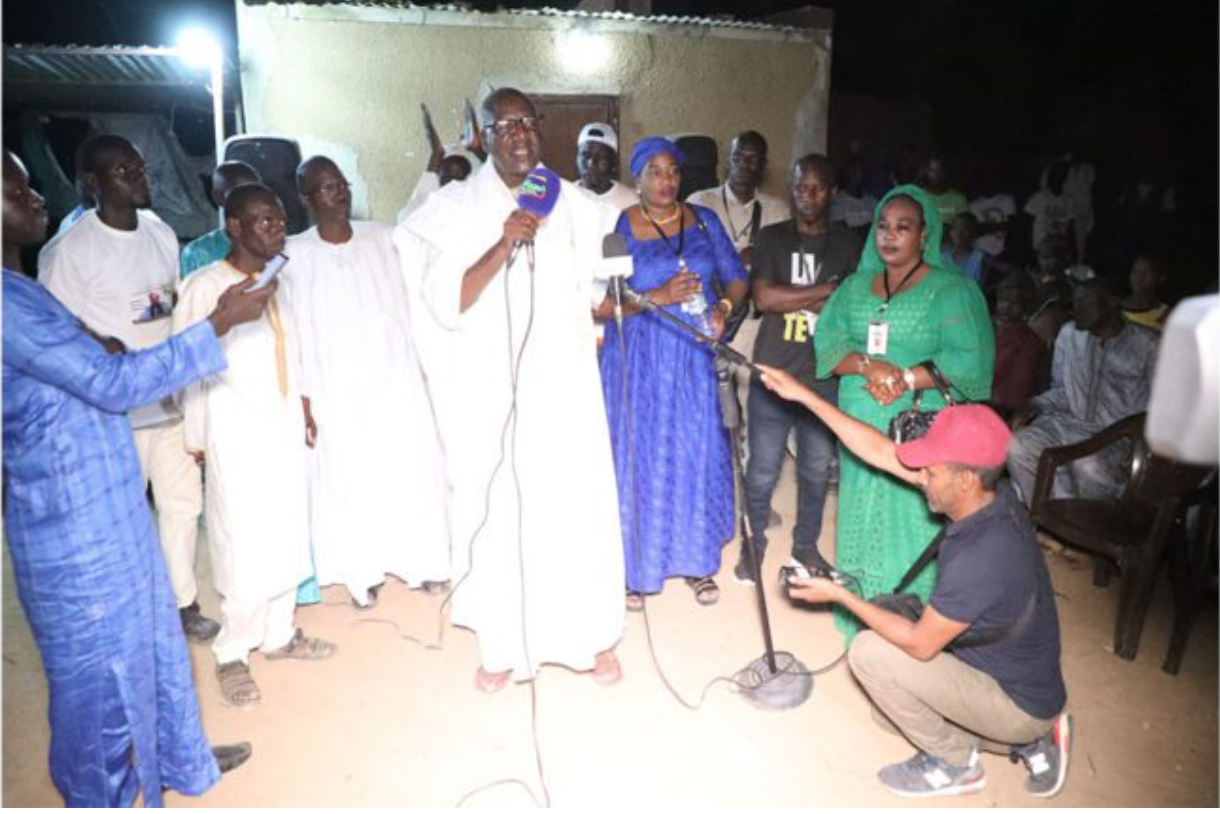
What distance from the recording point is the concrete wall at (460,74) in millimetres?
7160

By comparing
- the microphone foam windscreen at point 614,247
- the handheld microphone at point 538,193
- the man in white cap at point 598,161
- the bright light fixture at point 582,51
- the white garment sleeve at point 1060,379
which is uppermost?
the bright light fixture at point 582,51

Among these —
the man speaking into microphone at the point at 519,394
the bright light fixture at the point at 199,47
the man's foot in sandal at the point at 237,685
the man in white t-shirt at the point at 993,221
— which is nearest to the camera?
the man speaking into microphone at the point at 519,394

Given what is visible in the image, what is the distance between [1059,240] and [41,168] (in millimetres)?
9563

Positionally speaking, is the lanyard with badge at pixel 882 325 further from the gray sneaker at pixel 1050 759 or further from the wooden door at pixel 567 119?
the wooden door at pixel 567 119

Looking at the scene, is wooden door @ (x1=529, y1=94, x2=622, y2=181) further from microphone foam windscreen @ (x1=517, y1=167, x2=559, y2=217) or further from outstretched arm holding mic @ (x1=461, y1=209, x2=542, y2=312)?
outstretched arm holding mic @ (x1=461, y1=209, x2=542, y2=312)

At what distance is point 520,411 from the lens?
10.3 feet

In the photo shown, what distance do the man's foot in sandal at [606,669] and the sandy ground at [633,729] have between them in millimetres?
40

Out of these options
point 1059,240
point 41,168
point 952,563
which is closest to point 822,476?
point 952,563

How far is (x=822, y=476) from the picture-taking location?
423 cm

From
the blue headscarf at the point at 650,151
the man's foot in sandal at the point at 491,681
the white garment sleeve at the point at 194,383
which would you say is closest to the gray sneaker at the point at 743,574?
the man's foot in sandal at the point at 491,681

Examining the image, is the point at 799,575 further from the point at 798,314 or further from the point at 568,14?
the point at 568,14

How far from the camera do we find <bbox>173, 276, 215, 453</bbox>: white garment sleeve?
316 cm

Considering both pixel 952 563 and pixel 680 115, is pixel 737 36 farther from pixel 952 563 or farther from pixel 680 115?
pixel 952 563

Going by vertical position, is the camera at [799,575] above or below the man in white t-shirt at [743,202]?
below
